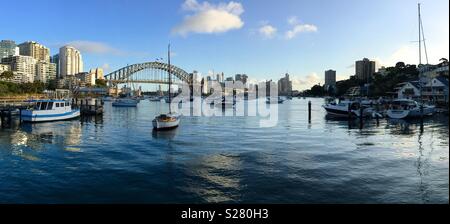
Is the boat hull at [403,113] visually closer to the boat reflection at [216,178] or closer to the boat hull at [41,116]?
the boat reflection at [216,178]

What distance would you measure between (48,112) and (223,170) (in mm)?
42573

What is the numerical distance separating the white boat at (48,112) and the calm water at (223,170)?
17939 millimetres

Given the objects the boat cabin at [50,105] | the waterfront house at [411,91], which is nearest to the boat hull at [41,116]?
the boat cabin at [50,105]

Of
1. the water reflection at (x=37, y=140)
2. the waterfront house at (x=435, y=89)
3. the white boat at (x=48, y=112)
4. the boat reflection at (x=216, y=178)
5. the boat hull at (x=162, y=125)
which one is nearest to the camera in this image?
the boat reflection at (x=216, y=178)

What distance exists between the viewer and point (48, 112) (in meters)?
53.1

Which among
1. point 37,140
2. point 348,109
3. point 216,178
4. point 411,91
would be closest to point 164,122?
point 37,140

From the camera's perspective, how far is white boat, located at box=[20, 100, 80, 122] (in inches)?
2014

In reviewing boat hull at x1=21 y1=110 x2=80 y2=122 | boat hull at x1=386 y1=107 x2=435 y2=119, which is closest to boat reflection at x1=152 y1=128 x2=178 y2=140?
boat hull at x1=21 y1=110 x2=80 y2=122

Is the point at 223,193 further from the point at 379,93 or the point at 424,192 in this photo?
the point at 379,93

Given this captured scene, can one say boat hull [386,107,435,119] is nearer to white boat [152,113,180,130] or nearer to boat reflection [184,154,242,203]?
white boat [152,113,180,130]

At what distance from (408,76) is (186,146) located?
110 m

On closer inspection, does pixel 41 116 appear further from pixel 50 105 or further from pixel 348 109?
pixel 348 109

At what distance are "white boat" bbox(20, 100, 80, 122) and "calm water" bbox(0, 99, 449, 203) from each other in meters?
17.9

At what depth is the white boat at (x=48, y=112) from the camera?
51.1 meters
